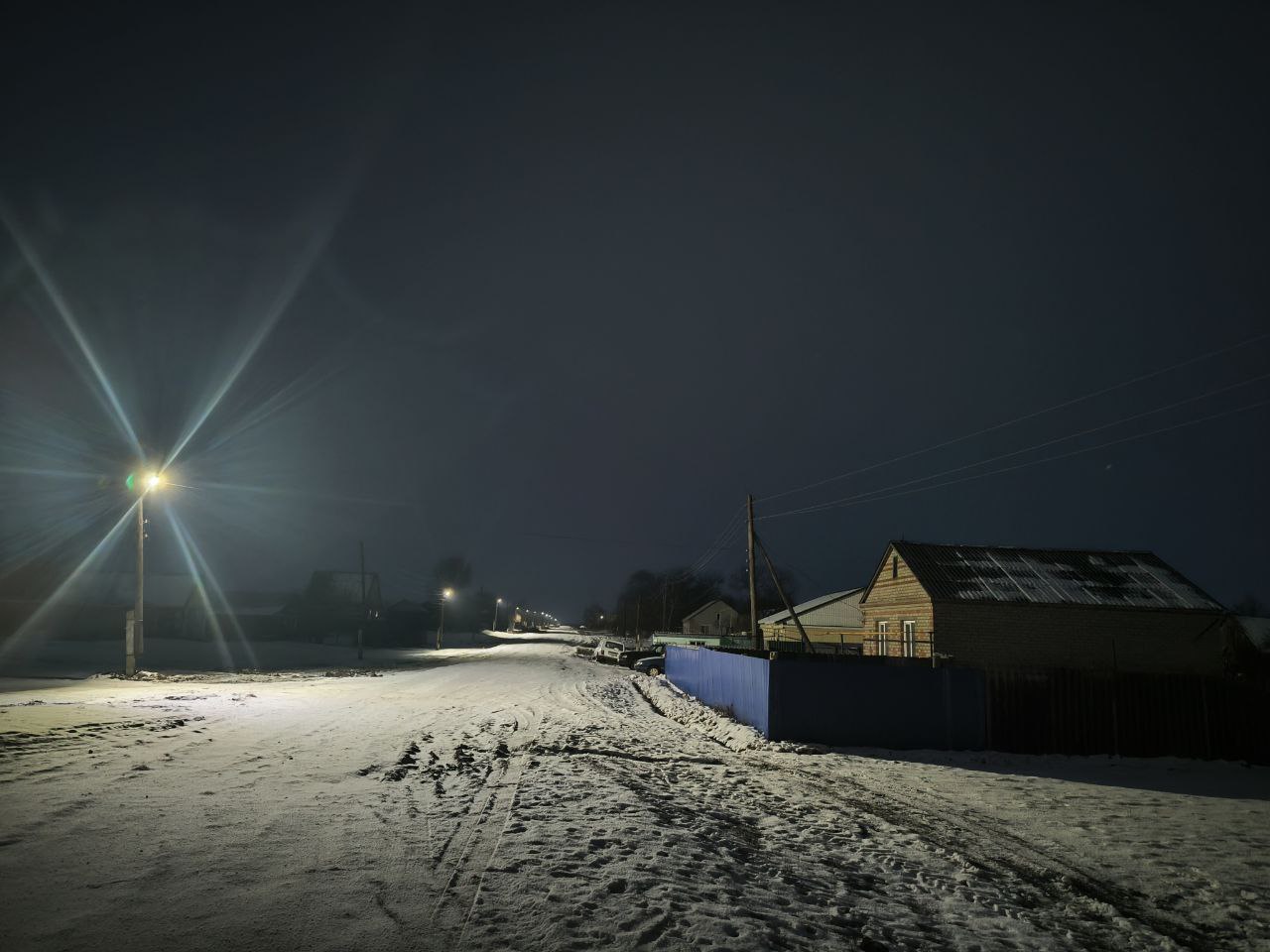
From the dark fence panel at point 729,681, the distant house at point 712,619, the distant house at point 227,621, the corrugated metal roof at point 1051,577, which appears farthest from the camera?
the distant house at point 712,619

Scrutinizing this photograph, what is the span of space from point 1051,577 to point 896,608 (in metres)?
6.24

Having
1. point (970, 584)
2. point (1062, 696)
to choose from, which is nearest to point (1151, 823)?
point (1062, 696)

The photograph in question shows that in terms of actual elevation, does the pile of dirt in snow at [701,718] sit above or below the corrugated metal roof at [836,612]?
below

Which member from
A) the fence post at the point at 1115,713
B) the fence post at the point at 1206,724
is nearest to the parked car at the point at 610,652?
the fence post at the point at 1115,713

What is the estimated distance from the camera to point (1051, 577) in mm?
28984

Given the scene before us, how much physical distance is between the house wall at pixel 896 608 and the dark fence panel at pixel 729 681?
867 cm

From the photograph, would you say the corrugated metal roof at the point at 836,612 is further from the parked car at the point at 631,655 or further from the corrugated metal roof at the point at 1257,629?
the corrugated metal roof at the point at 1257,629

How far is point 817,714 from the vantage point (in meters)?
13.4

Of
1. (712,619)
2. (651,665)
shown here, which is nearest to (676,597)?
(712,619)

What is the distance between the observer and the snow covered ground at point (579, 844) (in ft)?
14.8

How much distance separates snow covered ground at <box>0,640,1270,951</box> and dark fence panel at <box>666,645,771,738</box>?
5.82 ft

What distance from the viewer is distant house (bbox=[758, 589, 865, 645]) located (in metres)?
45.1

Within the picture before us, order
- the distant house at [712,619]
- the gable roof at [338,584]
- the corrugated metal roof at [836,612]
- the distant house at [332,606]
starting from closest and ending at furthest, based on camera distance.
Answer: the corrugated metal roof at [836,612]
the distant house at [332,606]
the gable roof at [338,584]
the distant house at [712,619]

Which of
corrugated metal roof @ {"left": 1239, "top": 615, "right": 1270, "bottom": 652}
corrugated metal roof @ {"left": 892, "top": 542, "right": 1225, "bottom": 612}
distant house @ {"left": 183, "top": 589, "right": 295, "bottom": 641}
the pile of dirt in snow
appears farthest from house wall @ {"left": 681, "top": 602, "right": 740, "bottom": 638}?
the pile of dirt in snow
